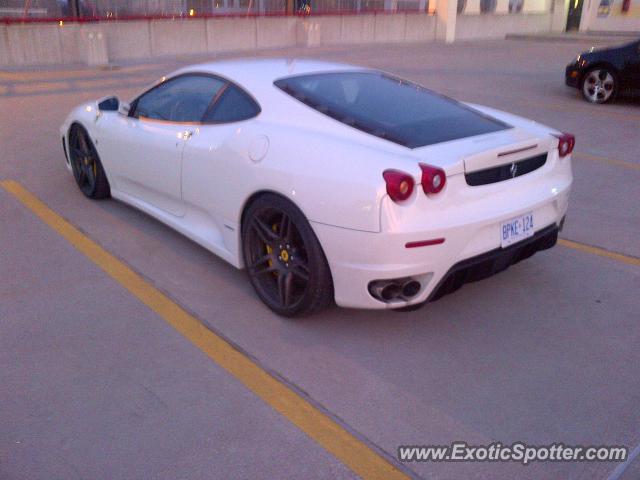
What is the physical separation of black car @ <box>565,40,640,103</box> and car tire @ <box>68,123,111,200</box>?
29.5ft

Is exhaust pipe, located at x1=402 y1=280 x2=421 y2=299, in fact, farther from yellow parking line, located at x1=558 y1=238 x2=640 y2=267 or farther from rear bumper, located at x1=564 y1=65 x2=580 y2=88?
rear bumper, located at x1=564 y1=65 x2=580 y2=88

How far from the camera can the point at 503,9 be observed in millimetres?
29250

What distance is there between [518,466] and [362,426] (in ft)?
2.25

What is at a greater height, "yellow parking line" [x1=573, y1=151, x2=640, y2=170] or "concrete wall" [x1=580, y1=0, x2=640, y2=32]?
"concrete wall" [x1=580, y1=0, x2=640, y2=32]

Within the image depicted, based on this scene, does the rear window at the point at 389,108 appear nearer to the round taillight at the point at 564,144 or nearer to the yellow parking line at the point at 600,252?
the round taillight at the point at 564,144

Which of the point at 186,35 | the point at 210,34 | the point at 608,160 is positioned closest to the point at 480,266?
the point at 608,160

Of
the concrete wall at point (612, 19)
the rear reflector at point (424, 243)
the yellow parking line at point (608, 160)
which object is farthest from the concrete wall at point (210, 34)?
the rear reflector at point (424, 243)

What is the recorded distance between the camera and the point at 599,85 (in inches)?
445

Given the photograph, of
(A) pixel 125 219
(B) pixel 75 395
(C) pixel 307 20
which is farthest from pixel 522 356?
(C) pixel 307 20

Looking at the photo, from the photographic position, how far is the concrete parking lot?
2.76 m

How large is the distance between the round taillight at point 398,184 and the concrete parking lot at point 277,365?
910 millimetres

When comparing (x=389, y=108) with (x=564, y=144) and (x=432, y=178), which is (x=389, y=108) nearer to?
(x=432, y=178)

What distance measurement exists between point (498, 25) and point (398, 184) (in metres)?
28.4
